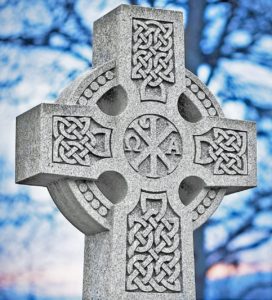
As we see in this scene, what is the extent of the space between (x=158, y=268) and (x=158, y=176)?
0.60m

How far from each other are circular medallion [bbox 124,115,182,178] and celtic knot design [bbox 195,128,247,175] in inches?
8.1

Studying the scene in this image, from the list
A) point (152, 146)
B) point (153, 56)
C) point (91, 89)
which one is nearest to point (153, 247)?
point (152, 146)

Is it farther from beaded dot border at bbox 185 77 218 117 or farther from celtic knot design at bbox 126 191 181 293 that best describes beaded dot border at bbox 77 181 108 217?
beaded dot border at bbox 185 77 218 117

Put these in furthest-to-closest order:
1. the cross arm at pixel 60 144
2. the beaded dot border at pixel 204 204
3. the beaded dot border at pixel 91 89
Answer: the beaded dot border at pixel 204 204 → the beaded dot border at pixel 91 89 → the cross arm at pixel 60 144

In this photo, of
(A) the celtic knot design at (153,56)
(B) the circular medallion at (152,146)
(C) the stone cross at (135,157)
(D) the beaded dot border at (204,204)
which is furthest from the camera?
(D) the beaded dot border at (204,204)

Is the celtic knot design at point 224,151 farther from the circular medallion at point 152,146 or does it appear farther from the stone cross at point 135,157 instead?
the circular medallion at point 152,146

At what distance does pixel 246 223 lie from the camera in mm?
12586

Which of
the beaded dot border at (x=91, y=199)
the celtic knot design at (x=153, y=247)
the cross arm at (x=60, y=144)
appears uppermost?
the cross arm at (x=60, y=144)

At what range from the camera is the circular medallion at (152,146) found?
7.47 m

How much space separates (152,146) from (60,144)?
2.19 feet

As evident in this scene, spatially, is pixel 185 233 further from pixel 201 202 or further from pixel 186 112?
pixel 186 112

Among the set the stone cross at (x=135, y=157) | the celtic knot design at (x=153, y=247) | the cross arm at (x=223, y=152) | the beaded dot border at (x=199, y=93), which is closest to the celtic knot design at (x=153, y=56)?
the stone cross at (x=135, y=157)

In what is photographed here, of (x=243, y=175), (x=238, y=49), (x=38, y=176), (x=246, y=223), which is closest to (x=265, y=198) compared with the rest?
(x=246, y=223)

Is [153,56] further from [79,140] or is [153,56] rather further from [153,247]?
[153,247]
